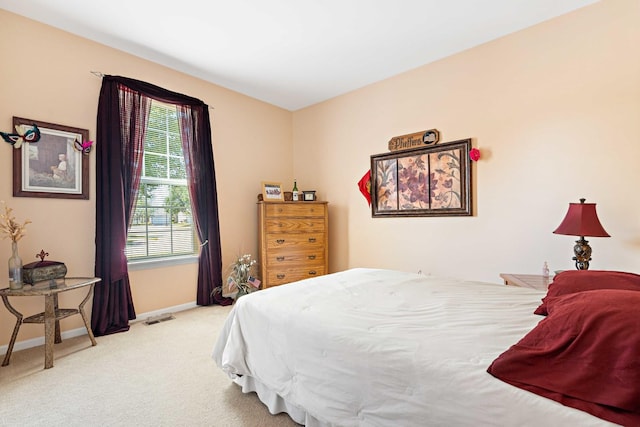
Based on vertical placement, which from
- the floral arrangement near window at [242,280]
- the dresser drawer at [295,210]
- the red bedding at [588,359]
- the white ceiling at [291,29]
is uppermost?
the white ceiling at [291,29]

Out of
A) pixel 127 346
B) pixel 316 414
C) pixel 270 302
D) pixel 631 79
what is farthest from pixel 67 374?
pixel 631 79

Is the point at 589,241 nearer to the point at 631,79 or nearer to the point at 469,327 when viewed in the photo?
the point at 631,79

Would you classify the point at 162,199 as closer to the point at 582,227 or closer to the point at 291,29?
the point at 291,29

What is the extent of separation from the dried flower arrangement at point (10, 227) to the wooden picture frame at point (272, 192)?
7.66 feet

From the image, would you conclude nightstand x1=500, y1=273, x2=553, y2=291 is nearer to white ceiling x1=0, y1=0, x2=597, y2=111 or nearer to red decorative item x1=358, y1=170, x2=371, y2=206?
red decorative item x1=358, y1=170, x2=371, y2=206

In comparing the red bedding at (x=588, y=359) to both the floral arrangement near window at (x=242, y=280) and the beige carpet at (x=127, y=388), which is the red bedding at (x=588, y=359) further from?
the floral arrangement near window at (x=242, y=280)

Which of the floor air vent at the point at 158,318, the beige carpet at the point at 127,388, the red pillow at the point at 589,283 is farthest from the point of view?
the floor air vent at the point at 158,318

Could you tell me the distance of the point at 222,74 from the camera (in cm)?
369

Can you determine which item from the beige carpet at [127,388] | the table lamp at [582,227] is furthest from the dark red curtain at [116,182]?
the table lamp at [582,227]

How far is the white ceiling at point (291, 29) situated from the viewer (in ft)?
8.20

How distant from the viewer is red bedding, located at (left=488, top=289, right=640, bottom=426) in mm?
777

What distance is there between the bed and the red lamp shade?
717mm

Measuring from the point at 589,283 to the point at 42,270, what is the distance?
142 inches

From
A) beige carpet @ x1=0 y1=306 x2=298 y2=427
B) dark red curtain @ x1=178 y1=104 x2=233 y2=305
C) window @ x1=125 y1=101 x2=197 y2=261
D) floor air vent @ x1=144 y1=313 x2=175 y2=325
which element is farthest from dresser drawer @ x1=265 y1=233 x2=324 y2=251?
beige carpet @ x1=0 y1=306 x2=298 y2=427
